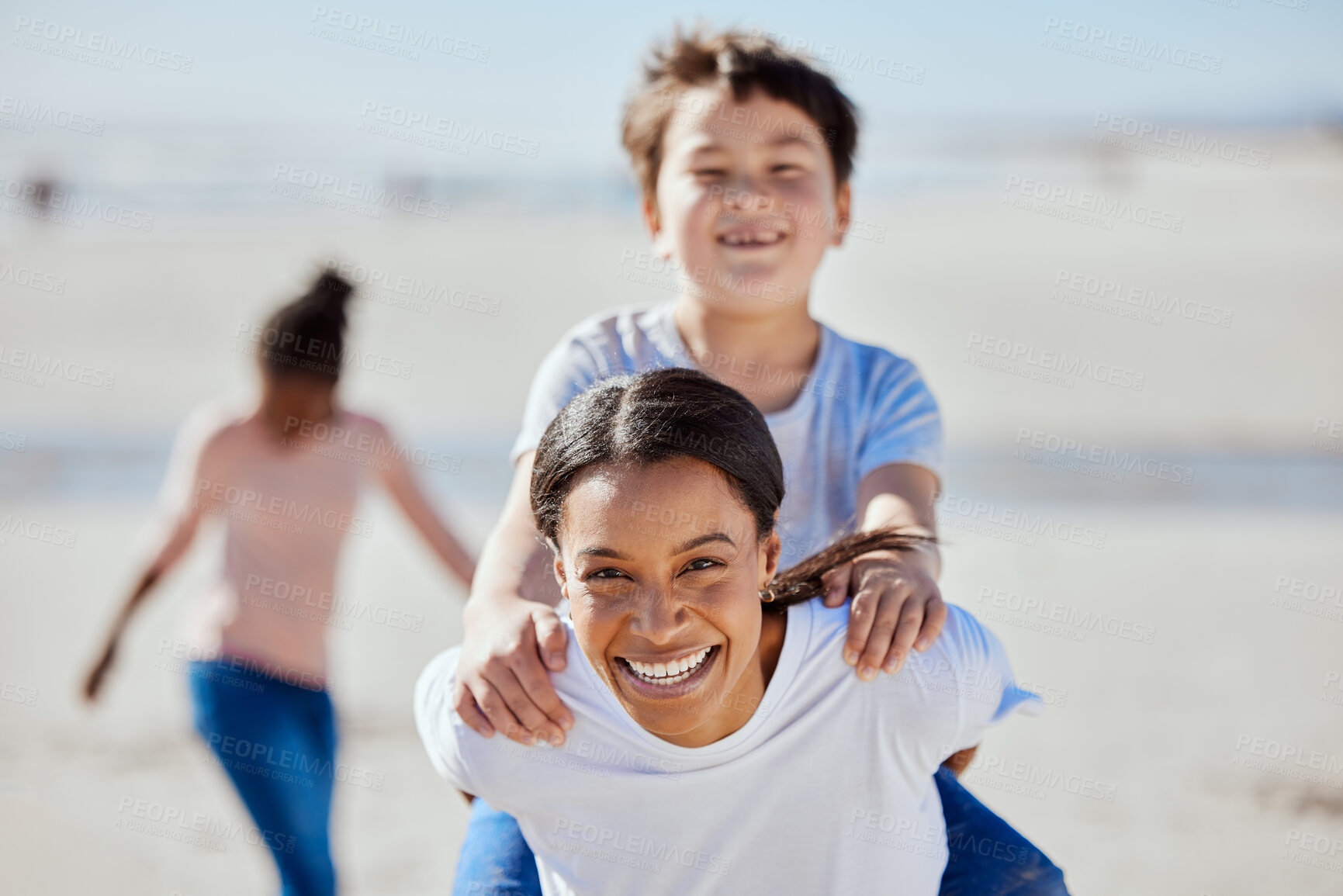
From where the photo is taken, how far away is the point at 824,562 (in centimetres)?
250

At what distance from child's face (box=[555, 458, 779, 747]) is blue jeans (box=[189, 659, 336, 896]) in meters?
2.23

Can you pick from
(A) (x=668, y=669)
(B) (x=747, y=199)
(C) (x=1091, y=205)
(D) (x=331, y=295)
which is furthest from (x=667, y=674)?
(C) (x=1091, y=205)

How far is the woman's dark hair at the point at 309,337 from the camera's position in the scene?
4598 mm

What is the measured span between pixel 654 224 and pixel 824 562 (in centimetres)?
130

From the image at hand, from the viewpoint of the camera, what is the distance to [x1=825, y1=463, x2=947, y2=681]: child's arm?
7.41 ft

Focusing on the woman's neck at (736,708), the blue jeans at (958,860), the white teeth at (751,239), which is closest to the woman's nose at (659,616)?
the woman's neck at (736,708)

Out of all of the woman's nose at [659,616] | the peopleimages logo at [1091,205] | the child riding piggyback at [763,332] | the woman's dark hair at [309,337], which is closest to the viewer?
the woman's nose at [659,616]

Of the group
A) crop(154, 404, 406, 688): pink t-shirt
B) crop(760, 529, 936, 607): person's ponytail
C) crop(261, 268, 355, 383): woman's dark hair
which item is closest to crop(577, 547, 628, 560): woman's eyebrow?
crop(760, 529, 936, 607): person's ponytail

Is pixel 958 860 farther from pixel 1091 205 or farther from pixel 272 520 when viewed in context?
pixel 1091 205

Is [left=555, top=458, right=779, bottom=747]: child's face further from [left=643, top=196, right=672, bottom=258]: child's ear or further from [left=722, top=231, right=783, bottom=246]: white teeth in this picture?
[left=643, top=196, right=672, bottom=258]: child's ear

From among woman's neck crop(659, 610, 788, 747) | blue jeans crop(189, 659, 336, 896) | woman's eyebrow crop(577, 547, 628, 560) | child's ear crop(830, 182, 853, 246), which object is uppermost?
child's ear crop(830, 182, 853, 246)

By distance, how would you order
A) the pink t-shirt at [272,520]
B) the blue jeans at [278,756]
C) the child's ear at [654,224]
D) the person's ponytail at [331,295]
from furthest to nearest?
the person's ponytail at [331,295] → the pink t-shirt at [272,520] → the blue jeans at [278,756] → the child's ear at [654,224]

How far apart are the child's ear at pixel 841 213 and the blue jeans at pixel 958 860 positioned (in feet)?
4.95

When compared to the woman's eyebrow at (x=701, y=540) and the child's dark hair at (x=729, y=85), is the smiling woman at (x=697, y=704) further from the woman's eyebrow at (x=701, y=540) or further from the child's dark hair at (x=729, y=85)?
the child's dark hair at (x=729, y=85)
